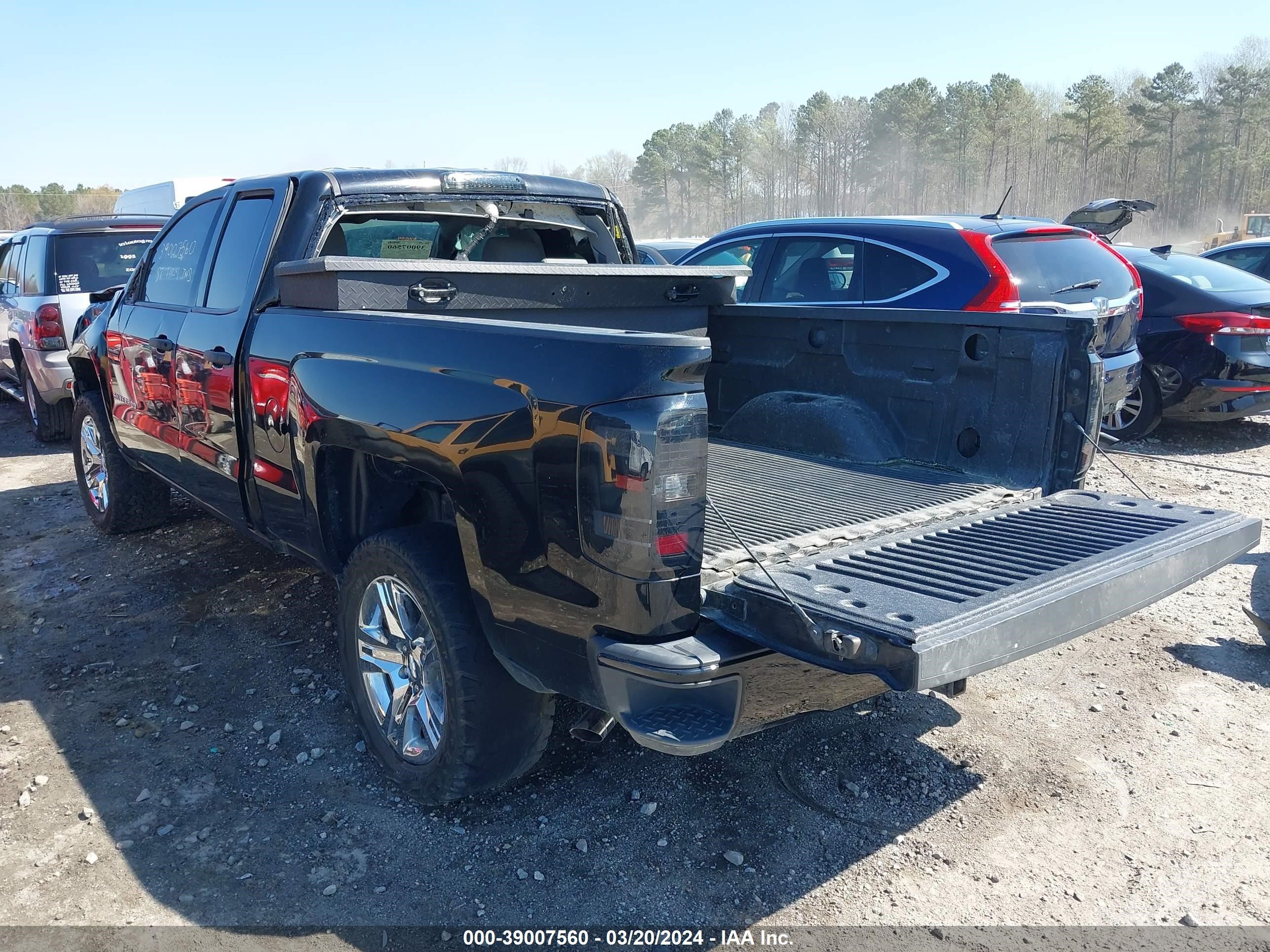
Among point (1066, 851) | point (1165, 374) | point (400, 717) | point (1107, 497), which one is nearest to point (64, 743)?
point (400, 717)

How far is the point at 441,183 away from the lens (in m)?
4.32

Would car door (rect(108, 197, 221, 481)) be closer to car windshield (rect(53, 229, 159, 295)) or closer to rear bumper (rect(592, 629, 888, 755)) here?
rear bumper (rect(592, 629, 888, 755))

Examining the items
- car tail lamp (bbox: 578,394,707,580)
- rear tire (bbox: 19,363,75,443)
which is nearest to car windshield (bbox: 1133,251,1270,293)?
car tail lamp (bbox: 578,394,707,580)

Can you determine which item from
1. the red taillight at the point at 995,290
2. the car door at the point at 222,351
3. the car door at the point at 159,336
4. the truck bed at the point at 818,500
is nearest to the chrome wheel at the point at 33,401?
the car door at the point at 159,336

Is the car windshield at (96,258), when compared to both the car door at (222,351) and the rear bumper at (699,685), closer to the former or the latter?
the car door at (222,351)

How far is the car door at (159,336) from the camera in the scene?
14.9 ft

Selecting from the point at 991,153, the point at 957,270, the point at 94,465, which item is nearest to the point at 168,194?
the point at 94,465

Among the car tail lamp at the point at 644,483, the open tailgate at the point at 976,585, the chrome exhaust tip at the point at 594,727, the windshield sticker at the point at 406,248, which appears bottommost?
the chrome exhaust tip at the point at 594,727

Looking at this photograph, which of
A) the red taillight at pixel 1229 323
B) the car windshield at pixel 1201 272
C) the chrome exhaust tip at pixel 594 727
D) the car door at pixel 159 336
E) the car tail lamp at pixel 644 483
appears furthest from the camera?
the car windshield at pixel 1201 272

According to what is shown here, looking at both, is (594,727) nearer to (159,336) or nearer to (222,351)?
(222,351)

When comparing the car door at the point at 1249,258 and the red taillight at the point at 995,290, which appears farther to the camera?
the car door at the point at 1249,258

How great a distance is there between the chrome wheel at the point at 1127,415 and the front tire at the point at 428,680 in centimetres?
706

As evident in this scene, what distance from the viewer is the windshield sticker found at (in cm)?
424

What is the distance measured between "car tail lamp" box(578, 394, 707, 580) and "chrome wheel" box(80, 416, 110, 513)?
467cm
